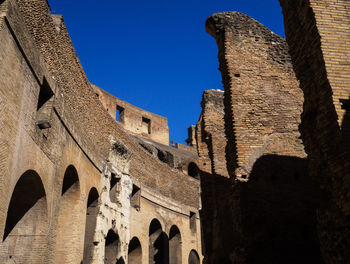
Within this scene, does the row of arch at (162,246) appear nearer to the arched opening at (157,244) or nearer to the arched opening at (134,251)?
the arched opening at (157,244)

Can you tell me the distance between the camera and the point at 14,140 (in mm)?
6590

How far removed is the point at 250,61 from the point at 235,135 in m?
1.81

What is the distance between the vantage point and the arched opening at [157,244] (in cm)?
1820

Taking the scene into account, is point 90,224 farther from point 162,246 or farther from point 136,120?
point 136,120

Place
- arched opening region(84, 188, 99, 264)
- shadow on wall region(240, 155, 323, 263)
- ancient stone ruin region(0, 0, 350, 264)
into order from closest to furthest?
1. ancient stone ruin region(0, 0, 350, 264)
2. shadow on wall region(240, 155, 323, 263)
3. arched opening region(84, 188, 99, 264)

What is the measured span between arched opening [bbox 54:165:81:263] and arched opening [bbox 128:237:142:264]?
5801 millimetres

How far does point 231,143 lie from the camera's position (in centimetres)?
736

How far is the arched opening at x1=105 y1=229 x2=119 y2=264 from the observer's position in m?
13.7

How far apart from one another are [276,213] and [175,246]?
13.7 metres

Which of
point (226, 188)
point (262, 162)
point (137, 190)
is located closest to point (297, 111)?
point (262, 162)

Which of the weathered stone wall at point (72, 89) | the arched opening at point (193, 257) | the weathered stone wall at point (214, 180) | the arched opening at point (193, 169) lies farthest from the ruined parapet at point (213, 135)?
the arched opening at point (193, 169)

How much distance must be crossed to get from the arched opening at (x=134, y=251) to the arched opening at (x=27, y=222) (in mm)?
8213

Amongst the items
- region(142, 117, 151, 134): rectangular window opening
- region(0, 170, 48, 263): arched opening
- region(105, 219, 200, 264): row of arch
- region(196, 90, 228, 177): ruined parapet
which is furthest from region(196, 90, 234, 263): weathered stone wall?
region(142, 117, 151, 134): rectangular window opening

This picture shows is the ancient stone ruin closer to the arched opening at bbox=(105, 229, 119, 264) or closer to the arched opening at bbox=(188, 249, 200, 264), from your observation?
the arched opening at bbox=(105, 229, 119, 264)
